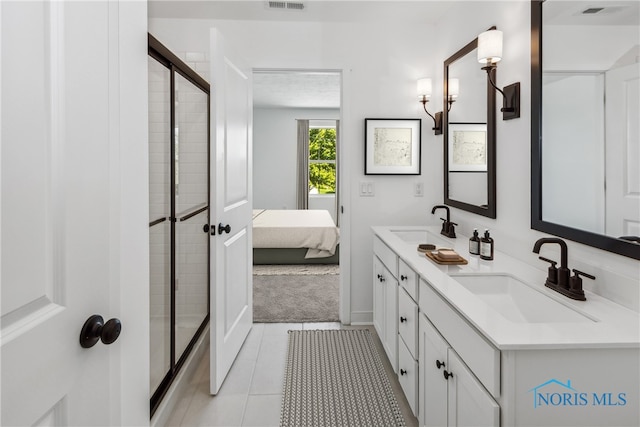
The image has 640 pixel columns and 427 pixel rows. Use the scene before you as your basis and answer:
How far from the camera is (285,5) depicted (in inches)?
106

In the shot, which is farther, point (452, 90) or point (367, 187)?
point (367, 187)

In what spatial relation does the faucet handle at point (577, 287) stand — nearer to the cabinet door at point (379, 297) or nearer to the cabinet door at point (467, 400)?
the cabinet door at point (467, 400)

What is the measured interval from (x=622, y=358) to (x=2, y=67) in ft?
4.76

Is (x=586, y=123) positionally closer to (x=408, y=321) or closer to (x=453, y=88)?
(x=408, y=321)

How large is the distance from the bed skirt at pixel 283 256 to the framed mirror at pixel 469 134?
96.3 inches

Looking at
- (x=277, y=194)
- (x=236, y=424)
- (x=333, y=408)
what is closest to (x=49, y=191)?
(x=236, y=424)

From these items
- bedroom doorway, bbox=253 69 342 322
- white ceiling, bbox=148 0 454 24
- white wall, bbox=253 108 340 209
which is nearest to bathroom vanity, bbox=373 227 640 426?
white ceiling, bbox=148 0 454 24

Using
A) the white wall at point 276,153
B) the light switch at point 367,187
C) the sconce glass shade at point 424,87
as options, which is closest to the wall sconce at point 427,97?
the sconce glass shade at point 424,87

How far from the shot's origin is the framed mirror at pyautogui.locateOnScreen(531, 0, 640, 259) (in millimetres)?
1251

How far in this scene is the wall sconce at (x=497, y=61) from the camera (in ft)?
6.38

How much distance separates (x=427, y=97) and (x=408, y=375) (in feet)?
6.92

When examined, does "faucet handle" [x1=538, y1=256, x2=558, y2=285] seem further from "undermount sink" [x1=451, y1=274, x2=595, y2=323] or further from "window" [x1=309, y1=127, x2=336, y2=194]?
"window" [x1=309, y1=127, x2=336, y2=194]

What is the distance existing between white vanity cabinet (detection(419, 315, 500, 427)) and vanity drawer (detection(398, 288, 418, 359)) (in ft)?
0.26

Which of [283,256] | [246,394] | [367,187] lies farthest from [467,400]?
[283,256]
